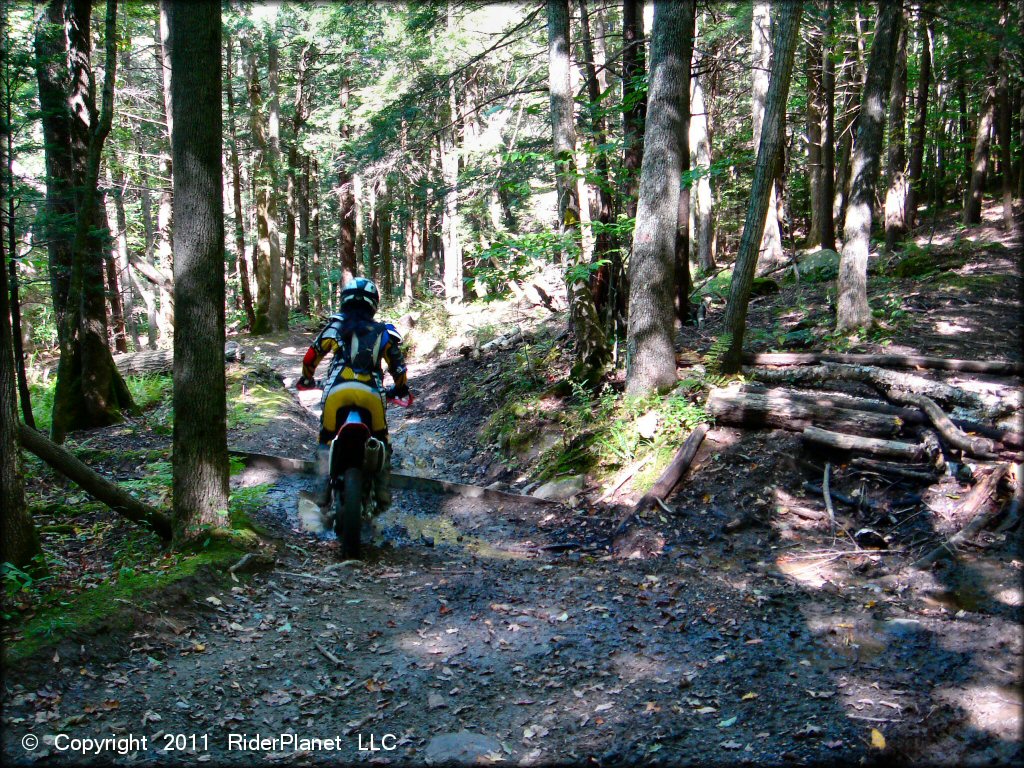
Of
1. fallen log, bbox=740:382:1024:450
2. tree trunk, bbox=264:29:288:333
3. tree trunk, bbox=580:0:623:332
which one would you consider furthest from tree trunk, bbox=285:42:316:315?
fallen log, bbox=740:382:1024:450

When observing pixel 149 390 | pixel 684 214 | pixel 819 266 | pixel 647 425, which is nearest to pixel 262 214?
pixel 149 390

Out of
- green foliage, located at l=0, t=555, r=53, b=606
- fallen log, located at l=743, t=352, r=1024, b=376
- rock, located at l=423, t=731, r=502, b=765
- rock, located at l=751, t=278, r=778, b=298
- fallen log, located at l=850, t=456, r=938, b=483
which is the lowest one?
rock, located at l=423, t=731, r=502, b=765

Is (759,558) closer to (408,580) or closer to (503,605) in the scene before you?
(503,605)

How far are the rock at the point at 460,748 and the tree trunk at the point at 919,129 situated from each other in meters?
20.3

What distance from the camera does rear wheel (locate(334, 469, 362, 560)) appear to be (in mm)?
5820

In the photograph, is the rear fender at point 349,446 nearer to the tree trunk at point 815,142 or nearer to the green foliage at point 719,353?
the green foliage at point 719,353

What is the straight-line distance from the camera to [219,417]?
529 cm

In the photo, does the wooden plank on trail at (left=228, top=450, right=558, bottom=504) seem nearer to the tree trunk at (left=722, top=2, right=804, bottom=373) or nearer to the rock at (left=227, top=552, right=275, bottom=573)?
the rock at (left=227, top=552, right=275, bottom=573)

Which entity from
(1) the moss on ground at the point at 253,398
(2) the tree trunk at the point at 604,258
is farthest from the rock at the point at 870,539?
(1) the moss on ground at the point at 253,398

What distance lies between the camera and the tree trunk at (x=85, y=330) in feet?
28.9

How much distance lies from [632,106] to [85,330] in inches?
360

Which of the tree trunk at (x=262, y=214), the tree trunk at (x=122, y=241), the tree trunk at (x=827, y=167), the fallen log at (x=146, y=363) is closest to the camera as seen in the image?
the fallen log at (x=146, y=363)

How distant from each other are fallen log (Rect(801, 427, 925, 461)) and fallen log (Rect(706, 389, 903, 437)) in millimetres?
165

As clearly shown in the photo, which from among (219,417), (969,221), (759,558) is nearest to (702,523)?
(759,558)
